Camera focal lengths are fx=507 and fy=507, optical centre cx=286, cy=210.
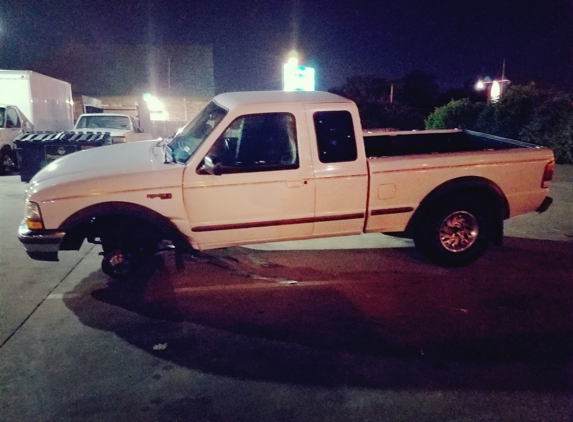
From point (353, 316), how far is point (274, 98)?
2.37 meters

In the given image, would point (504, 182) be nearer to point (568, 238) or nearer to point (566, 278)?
point (566, 278)

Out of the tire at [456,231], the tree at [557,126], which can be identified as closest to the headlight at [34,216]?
the tire at [456,231]

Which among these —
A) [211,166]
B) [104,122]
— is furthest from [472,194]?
[104,122]

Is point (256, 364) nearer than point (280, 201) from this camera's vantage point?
Yes

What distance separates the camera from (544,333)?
4.42 meters

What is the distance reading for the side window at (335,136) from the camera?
17.1 ft

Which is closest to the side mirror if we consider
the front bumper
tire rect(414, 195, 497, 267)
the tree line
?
the front bumper

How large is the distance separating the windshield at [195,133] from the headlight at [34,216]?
1.38 m

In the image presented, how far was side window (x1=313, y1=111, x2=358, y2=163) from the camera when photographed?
5.21 metres

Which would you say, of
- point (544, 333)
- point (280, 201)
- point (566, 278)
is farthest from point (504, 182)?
point (280, 201)

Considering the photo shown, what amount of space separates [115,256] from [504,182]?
4371 millimetres

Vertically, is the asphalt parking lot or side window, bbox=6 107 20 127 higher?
side window, bbox=6 107 20 127

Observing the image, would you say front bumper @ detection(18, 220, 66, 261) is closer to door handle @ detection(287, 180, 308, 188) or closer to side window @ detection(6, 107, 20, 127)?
door handle @ detection(287, 180, 308, 188)

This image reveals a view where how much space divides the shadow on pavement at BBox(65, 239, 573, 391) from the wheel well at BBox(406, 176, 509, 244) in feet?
1.86
